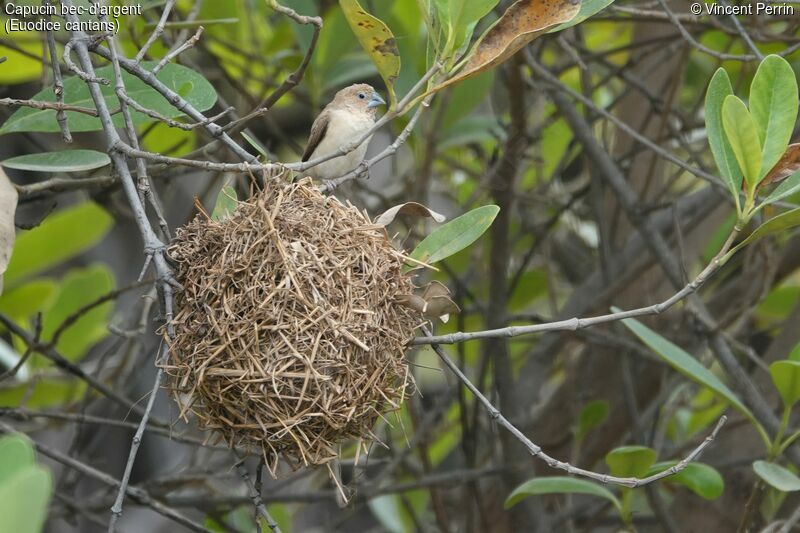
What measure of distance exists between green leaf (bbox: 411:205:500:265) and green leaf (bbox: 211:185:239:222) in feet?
1.82

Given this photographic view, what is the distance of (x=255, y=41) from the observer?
17.2 ft

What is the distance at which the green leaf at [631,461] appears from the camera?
316cm

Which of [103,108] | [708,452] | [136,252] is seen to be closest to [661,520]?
[708,452]

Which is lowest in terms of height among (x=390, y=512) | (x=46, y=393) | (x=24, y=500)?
(x=390, y=512)

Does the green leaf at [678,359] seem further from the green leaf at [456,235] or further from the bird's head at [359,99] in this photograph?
the bird's head at [359,99]

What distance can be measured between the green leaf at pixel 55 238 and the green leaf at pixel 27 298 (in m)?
0.07

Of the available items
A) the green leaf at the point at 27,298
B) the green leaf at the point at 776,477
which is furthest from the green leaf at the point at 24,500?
the green leaf at the point at 27,298

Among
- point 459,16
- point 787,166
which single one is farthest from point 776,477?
point 459,16

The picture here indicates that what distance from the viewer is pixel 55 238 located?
4578 millimetres

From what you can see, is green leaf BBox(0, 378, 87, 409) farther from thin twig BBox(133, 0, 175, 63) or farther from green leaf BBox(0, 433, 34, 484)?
green leaf BBox(0, 433, 34, 484)

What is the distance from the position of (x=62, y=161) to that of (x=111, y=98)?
257mm

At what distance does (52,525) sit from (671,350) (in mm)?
3735

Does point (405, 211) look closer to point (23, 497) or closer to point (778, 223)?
point (778, 223)

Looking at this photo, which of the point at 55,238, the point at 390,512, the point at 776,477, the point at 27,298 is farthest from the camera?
the point at 390,512
